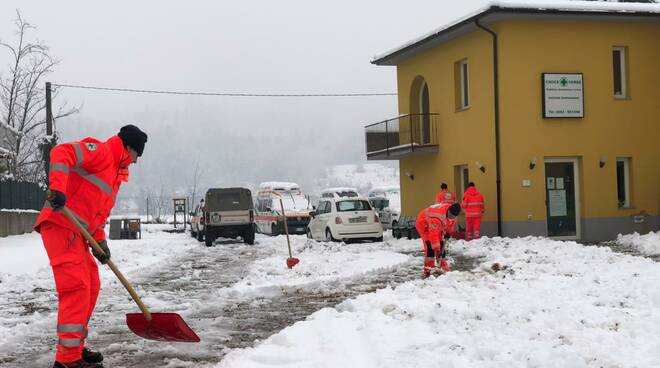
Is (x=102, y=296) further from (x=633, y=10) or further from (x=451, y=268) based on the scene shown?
(x=633, y=10)

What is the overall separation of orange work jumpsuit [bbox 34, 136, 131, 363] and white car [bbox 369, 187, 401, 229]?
2421 centimetres

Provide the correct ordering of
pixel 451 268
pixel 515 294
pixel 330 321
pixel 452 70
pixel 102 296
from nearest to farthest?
1. pixel 330 321
2. pixel 515 294
3. pixel 102 296
4. pixel 451 268
5. pixel 452 70

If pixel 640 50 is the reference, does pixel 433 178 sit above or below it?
below

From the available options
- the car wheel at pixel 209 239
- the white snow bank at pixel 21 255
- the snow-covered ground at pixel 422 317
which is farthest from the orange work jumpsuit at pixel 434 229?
the car wheel at pixel 209 239

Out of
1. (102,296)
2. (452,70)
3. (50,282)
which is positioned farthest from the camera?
(452,70)

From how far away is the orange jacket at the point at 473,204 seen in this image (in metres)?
21.0

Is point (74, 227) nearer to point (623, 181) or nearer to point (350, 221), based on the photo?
point (350, 221)

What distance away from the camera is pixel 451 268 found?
14117 millimetres

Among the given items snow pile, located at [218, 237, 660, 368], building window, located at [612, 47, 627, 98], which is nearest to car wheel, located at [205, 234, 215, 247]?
building window, located at [612, 47, 627, 98]

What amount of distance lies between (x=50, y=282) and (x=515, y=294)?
27.9 ft

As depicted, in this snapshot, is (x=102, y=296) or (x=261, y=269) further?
(x=261, y=269)

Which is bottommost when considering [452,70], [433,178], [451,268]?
[451,268]

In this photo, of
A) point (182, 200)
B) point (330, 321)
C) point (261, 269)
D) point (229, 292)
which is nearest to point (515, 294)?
point (330, 321)

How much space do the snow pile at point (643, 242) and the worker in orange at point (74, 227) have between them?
1378cm
